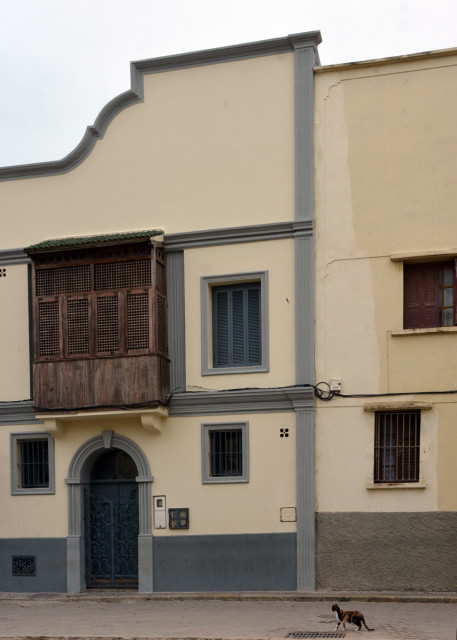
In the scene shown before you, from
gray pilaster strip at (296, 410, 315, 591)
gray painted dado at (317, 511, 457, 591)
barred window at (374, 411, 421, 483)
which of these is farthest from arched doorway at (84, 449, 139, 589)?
barred window at (374, 411, 421, 483)

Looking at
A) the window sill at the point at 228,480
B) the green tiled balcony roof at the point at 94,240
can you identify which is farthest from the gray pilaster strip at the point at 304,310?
the green tiled balcony roof at the point at 94,240

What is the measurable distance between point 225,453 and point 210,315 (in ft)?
8.98

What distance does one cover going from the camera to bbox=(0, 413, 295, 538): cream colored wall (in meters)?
19.5

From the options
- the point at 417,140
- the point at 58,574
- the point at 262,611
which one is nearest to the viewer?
the point at 262,611

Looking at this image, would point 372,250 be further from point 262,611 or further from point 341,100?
point 262,611

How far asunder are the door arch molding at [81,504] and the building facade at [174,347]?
3cm

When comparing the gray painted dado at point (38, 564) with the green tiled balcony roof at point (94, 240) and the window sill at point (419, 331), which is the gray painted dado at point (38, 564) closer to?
the green tiled balcony roof at point (94, 240)

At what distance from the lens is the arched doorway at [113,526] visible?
20.5m

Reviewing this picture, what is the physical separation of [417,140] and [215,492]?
7721 mm

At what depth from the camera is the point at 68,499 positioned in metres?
20.6

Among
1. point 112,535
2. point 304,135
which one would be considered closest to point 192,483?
point 112,535

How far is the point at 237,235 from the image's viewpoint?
20.1m

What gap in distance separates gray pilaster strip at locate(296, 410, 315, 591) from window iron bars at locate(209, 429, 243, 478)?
4.14 feet

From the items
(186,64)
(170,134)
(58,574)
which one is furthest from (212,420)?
(186,64)
